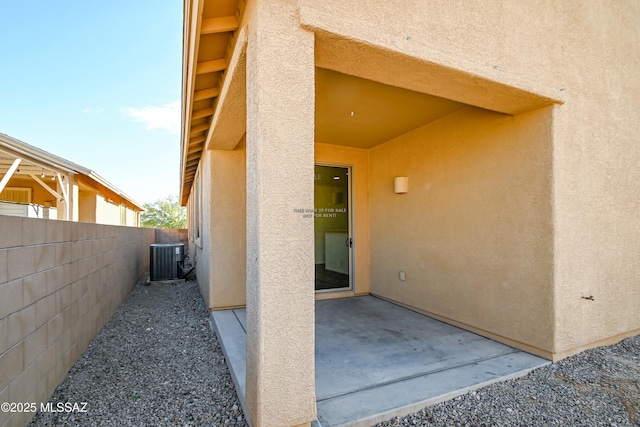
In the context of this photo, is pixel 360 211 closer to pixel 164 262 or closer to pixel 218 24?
pixel 218 24

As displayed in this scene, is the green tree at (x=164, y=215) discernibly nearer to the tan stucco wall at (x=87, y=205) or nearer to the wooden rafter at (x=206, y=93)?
the tan stucco wall at (x=87, y=205)

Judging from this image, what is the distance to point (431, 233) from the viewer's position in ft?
16.1

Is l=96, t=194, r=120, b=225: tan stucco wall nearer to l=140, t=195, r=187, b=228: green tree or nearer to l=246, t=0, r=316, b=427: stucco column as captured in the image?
l=246, t=0, r=316, b=427: stucco column

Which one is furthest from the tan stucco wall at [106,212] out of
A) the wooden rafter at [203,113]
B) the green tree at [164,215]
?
the green tree at [164,215]

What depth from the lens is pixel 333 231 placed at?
6.36 meters

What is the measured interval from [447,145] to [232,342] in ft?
13.3

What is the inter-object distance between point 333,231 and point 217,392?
12.8 ft


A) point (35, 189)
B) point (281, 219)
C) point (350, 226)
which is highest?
point (35, 189)

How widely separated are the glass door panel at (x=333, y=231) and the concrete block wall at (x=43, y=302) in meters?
3.70

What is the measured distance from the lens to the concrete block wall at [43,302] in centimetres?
213

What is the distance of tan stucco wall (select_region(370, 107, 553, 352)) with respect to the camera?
3.44 m

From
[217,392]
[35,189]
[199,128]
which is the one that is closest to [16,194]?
[35,189]

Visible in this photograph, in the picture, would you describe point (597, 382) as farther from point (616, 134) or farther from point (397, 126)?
point (397, 126)

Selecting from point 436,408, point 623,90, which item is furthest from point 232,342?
point 623,90
